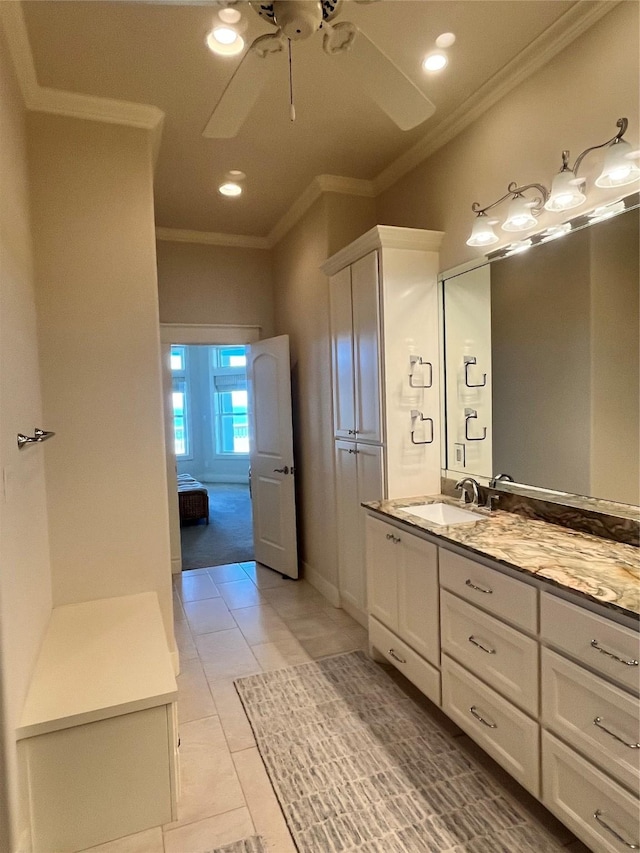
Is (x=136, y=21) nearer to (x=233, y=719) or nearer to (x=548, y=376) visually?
(x=548, y=376)

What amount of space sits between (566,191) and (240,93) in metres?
1.30

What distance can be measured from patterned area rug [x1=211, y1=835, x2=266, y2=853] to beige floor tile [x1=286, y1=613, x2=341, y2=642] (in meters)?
1.43

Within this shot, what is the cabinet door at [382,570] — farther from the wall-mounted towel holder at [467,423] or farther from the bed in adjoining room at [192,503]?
the bed in adjoining room at [192,503]

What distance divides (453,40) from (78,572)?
3043mm

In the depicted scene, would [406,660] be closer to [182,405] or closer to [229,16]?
[229,16]

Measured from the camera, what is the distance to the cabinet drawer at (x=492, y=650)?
166 cm

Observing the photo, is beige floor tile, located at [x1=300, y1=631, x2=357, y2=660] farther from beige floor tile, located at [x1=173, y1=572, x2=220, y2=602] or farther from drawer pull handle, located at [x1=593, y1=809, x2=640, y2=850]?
drawer pull handle, located at [x1=593, y1=809, x2=640, y2=850]

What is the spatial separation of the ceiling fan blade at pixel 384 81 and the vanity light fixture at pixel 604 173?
70 cm

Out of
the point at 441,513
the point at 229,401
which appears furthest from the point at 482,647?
the point at 229,401

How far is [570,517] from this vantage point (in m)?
2.14

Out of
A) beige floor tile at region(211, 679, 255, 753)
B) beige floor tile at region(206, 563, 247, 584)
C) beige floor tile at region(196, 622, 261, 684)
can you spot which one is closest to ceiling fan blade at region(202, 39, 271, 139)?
beige floor tile at region(211, 679, 255, 753)

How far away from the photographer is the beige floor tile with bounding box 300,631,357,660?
2946 millimetres

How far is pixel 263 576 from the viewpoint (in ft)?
14.1

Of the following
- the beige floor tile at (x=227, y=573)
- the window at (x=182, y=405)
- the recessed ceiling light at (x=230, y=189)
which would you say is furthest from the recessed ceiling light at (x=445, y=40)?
the window at (x=182, y=405)
